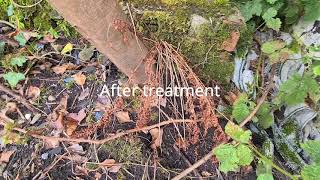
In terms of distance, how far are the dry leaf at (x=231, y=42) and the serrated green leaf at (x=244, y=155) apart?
57 centimetres

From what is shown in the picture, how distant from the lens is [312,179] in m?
1.45

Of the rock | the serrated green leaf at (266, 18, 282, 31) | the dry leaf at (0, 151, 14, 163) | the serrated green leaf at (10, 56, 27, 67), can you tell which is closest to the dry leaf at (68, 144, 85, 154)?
the dry leaf at (0, 151, 14, 163)

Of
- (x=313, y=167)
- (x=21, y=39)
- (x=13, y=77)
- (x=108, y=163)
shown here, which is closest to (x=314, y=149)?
(x=313, y=167)

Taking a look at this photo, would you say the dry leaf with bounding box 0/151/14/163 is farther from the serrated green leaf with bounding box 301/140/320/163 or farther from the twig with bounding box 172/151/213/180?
the serrated green leaf with bounding box 301/140/320/163

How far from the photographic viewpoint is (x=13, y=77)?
209 centimetres

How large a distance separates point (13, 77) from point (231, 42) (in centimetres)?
111

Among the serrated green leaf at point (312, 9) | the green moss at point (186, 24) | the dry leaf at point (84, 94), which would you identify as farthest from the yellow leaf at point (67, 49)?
the serrated green leaf at point (312, 9)

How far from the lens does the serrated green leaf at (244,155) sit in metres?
1.56

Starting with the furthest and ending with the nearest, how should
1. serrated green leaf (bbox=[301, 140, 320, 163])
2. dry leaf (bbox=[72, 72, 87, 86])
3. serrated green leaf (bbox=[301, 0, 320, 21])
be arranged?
dry leaf (bbox=[72, 72, 87, 86]) < serrated green leaf (bbox=[301, 0, 320, 21]) < serrated green leaf (bbox=[301, 140, 320, 163])

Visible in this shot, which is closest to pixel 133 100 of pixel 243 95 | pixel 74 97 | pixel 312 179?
pixel 74 97

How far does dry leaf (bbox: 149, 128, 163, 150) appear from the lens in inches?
74.4

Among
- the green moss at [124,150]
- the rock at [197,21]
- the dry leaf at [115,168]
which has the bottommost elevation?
the dry leaf at [115,168]

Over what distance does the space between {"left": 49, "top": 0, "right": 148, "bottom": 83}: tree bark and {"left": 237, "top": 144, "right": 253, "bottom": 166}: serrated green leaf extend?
1.92 ft

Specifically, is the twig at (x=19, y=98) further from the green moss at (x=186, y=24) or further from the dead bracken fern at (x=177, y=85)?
the green moss at (x=186, y=24)
